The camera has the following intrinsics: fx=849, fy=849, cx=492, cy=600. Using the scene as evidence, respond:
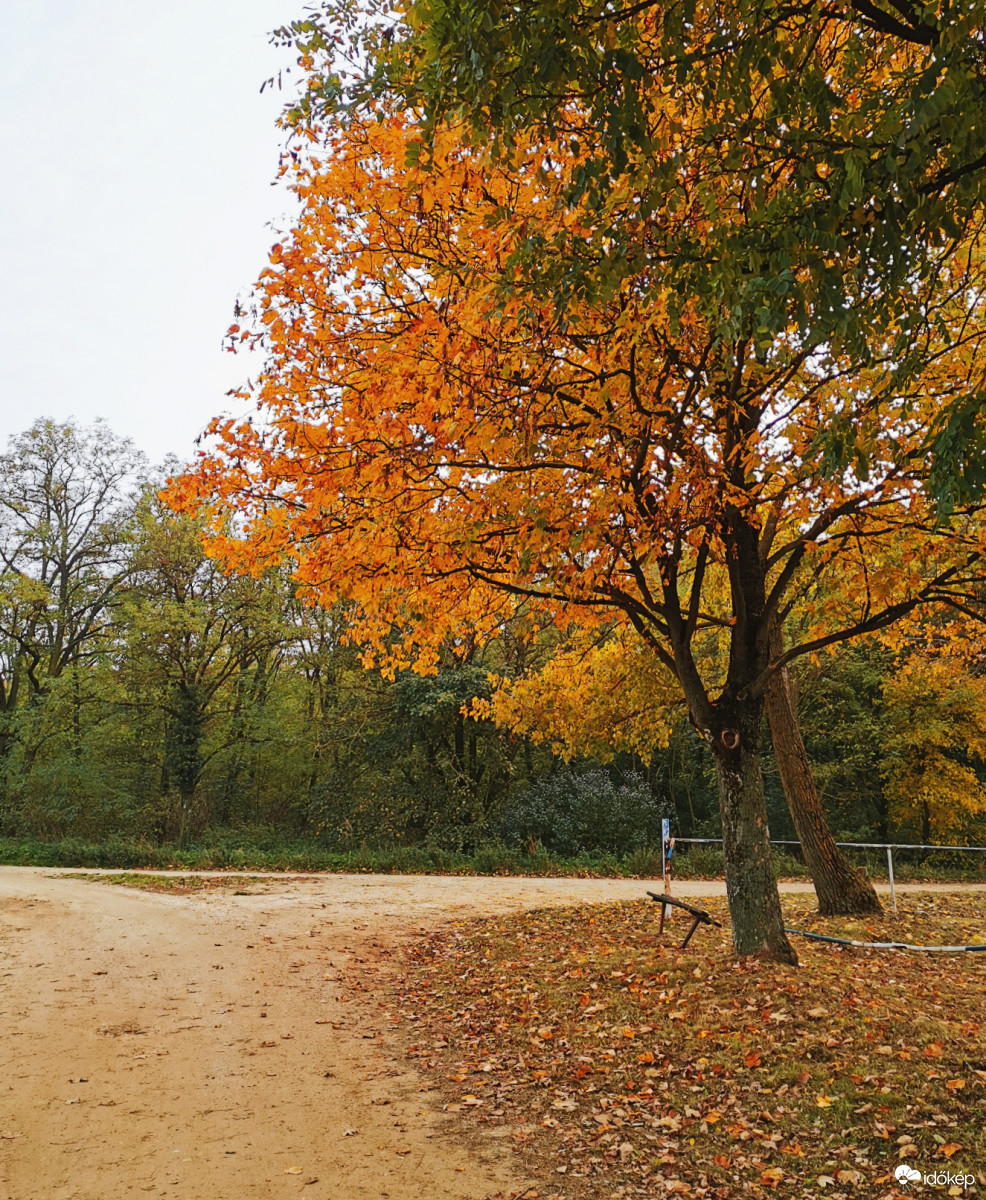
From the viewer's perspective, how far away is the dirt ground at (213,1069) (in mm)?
4172

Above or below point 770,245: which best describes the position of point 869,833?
below

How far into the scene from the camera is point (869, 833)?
83.3 feet

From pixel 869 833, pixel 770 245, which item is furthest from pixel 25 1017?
pixel 869 833

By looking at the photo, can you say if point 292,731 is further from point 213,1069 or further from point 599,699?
point 213,1069

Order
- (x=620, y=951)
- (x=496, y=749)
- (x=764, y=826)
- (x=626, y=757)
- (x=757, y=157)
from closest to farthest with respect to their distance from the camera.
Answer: (x=757, y=157) < (x=764, y=826) < (x=620, y=951) < (x=496, y=749) < (x=626, y=757)

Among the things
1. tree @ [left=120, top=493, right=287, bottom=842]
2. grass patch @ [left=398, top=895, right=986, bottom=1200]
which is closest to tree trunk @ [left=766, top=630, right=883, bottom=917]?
grass patch @ [left=398, top=895, right=986, bottom=1200]

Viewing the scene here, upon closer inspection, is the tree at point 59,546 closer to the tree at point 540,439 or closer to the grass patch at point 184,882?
the grass patch at point 184,882

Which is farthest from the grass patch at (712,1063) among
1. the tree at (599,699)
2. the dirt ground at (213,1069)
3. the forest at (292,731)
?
the forest at (292,731)

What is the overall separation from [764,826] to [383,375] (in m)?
5.19

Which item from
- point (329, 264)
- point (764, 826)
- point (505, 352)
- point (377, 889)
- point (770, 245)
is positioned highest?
point (329, 264)

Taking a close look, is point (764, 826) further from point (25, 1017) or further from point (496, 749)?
point (496, 749)

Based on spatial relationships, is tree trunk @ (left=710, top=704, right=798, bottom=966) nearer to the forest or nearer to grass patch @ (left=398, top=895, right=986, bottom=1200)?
grass patch @ (left=398, top=895, right=986, bottom=1200)

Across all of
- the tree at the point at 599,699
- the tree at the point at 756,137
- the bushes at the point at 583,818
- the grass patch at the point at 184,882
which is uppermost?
the tree at the point at 756,137

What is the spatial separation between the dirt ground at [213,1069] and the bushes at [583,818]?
35.4 feet
